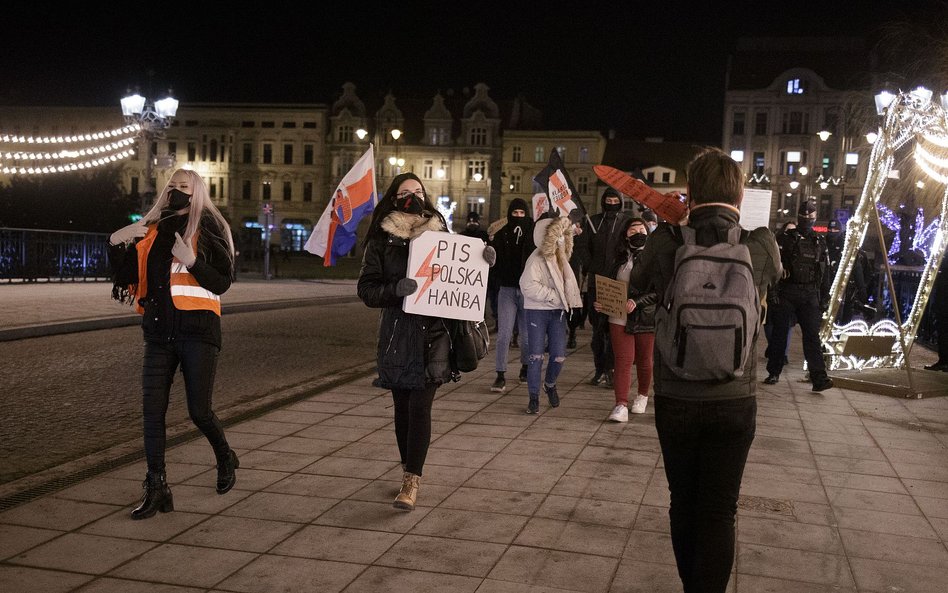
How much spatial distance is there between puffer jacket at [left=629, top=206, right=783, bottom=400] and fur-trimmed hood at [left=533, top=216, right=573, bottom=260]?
194 inches

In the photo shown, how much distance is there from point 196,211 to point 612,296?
419 centimetres

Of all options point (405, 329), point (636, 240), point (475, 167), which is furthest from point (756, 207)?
point (475, 167)

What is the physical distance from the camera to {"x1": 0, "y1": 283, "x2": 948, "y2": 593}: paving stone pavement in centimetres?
419

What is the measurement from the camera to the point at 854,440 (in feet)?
25.0

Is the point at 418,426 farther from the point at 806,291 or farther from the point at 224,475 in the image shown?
the point at 806,291

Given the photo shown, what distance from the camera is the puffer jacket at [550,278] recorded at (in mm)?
8453

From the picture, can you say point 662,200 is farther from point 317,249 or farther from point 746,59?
point 746,59

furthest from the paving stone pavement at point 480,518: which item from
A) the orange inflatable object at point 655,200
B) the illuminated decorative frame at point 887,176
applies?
the illuminated decorative frame at point 887,176

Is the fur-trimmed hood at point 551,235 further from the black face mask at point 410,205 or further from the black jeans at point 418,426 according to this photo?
the black jeans at point 418,426

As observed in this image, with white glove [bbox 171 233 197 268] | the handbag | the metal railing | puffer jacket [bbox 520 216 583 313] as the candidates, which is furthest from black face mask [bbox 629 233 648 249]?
the metal railing

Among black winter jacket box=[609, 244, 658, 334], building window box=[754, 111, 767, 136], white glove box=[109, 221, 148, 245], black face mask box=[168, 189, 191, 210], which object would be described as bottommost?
black winter jacket box=[609, 244, 658, 334]

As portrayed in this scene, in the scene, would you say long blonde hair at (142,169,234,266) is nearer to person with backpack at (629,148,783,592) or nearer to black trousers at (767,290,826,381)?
person with backpack at (629,148,783,592)

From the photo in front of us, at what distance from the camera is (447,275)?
5.30 meters

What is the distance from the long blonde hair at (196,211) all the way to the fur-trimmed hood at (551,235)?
377 cm
